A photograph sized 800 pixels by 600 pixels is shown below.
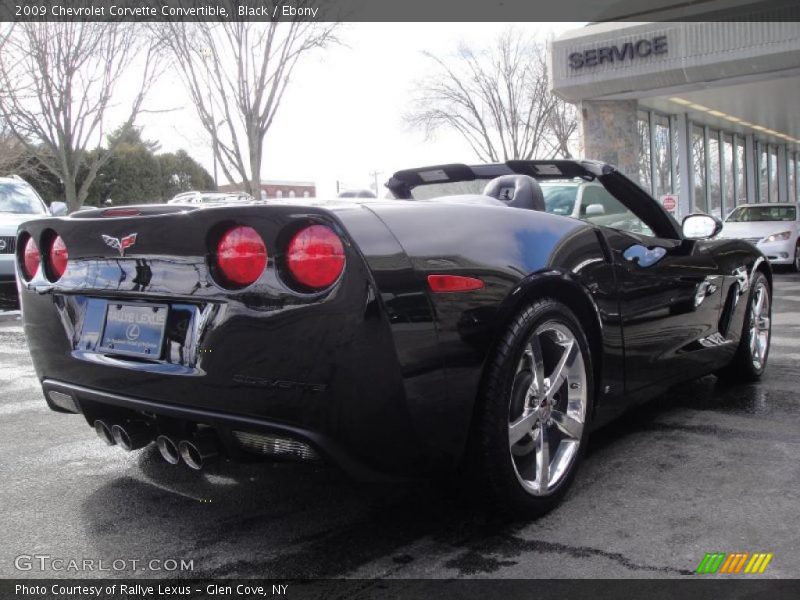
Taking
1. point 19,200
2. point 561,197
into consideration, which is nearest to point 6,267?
point 19,200

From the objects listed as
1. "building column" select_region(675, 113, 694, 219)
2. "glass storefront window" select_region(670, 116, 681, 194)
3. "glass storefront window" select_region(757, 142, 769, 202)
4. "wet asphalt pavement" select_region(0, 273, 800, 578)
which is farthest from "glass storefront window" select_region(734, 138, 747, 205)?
"wet asphalt pavement" select_region(0, 273, 800, 578)

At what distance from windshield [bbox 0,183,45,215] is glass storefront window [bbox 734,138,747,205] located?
2354 cm

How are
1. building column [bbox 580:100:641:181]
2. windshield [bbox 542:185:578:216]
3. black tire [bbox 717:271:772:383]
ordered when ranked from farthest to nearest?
building column [bbox 580:100:641:181] < windshield [bbox 542:185:578:216] < black tire [bbox 717:271:772:383]

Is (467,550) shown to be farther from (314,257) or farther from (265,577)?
(314,257)

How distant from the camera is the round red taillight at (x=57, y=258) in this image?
9.36 feet

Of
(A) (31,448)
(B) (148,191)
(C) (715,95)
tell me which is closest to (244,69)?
(C) (715,95)

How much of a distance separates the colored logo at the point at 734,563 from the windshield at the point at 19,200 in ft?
36.1

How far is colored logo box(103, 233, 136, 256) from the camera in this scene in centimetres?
250

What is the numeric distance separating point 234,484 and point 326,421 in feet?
3.81

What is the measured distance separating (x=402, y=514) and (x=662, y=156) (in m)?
20.8

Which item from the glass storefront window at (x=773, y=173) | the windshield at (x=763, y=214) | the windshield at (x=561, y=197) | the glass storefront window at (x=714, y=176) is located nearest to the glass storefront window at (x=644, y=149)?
the windshield at (x=763, y=214)

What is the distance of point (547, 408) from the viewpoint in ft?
9.14

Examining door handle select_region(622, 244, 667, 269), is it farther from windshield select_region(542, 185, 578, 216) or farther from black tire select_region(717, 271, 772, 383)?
windshield select_region(542, 185, 578, 216)

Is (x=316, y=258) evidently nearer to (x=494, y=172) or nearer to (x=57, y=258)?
(x=57, y=258)
